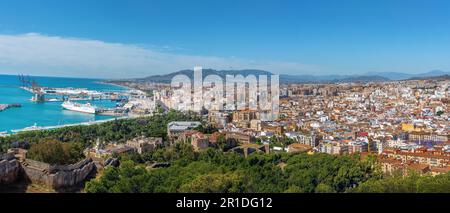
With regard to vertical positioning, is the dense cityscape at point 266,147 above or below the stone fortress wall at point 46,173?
below

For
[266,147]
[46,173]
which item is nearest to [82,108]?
[266,147]

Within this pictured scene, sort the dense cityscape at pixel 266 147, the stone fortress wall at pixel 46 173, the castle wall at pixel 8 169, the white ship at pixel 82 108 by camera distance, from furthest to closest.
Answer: the white ship at pixel 82 108 < the dense cityscape at pixel 266 147 < the stone fortress wall at pixel 46 173 < the castle wall at pixel 8 169

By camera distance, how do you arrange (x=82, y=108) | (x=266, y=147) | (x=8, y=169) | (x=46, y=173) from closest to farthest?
(x=8, y=169), (x=46, y=173), (x=266, y=147), (x=82, y=108)

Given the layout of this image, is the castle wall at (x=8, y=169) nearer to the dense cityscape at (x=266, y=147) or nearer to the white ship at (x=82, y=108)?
the dense cityscape at (x=266, y=147)

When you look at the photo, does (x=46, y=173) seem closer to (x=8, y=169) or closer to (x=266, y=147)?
(x=8, y=169)

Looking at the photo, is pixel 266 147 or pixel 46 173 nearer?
pixel 46 173

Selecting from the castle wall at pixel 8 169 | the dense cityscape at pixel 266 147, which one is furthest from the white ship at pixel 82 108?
the castle wall at pixel 8 169

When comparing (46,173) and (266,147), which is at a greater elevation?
(46,173)

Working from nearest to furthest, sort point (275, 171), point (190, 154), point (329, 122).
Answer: point (275, 171)
point (190, 154)
point (329, 122)

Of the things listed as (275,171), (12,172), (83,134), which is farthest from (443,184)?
(83,134)

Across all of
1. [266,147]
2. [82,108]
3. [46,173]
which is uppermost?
[46,173]
